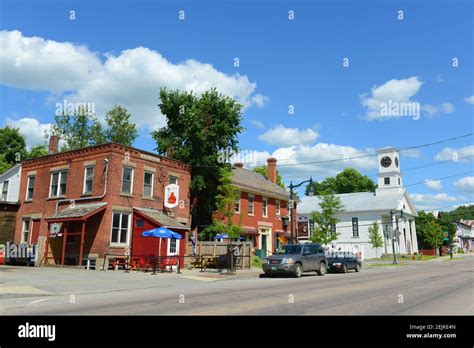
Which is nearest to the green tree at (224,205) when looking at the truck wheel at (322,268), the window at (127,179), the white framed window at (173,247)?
the white framed window at (173,247)

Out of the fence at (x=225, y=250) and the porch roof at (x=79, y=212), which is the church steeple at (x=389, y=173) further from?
the porch roof at (x=79, y=212)

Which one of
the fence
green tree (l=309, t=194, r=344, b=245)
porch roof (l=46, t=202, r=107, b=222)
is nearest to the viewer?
porch roof (l=46, t=202, r=107, b=222)

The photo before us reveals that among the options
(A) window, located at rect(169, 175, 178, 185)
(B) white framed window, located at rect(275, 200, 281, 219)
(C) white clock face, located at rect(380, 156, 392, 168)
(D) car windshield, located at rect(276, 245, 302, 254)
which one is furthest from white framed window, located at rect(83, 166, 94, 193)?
(C) white clock face, located at rect(380, 156, 392, 168)

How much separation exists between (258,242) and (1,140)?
37683 millimetres

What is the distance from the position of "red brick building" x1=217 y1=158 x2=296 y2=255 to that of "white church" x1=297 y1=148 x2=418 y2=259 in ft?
30.6

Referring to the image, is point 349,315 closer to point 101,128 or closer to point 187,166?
point 187,166

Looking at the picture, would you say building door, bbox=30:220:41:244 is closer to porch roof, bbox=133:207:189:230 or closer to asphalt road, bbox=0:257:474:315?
porch roof, bbox=133:207:189:230

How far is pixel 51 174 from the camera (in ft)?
96.9

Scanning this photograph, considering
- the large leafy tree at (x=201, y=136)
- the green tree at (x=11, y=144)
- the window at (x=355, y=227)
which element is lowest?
the window at (x=355, y=227)

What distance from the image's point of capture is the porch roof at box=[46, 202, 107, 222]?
79.8 ft

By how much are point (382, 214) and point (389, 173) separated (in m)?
8.90

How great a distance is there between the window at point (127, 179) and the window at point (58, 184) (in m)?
4.74

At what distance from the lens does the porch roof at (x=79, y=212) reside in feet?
79.8
